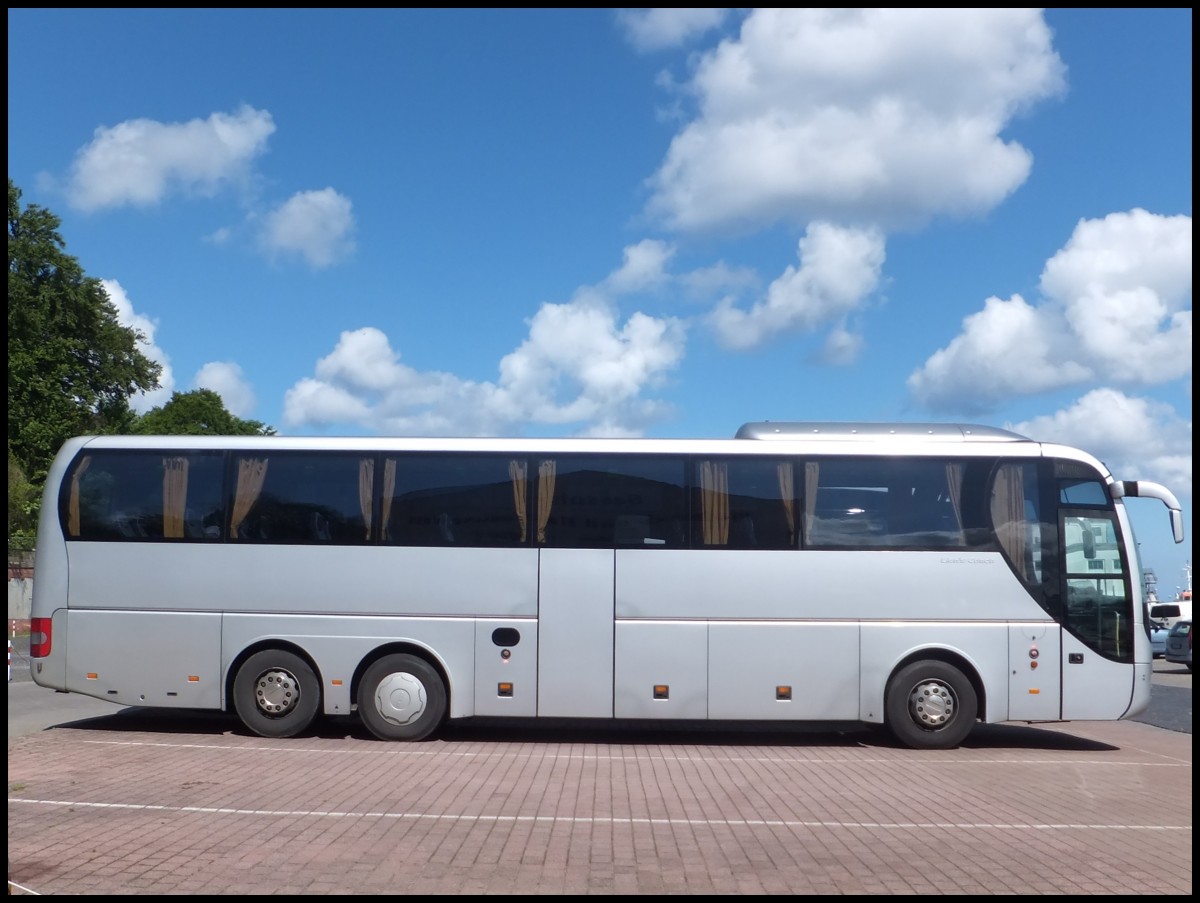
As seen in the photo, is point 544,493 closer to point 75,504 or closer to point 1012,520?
point 1012,520

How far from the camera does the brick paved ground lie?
734cm

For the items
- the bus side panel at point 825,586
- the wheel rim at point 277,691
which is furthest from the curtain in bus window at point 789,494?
the wheel rim at point 277,691

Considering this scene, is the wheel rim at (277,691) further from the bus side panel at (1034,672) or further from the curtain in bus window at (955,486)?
the bus side panel at (1034,672)

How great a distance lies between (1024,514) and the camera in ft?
46.7

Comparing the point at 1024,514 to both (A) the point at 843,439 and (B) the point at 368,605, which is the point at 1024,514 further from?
(B) the point at 368,605

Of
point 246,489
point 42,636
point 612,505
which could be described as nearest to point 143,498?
point 246,489

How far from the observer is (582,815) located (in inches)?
373

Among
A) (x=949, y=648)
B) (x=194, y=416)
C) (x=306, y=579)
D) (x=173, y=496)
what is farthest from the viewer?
(x=194, y=416)

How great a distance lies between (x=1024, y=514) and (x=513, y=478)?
5840 millimetres

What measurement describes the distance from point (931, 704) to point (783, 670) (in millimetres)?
1722

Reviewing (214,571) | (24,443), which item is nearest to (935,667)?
(214,571)

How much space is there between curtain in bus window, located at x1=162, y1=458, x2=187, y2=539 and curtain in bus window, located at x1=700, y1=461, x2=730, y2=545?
599 cm

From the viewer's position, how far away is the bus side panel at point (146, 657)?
1430 cm

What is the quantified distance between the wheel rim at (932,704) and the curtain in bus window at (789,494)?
2.22m
